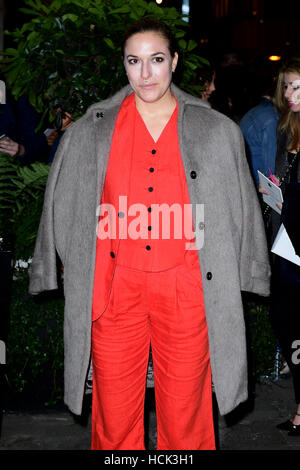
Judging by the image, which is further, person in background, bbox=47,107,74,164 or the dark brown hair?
person in background, bbox=47,107,74,164

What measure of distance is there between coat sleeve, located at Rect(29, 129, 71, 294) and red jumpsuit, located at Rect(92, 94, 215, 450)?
0.23 m

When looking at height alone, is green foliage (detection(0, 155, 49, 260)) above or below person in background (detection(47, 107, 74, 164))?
below

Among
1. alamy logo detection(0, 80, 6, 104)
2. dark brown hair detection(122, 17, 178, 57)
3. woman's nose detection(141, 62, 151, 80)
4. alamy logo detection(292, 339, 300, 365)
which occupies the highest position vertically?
alamy logo detection(0, 80, 6, 104)

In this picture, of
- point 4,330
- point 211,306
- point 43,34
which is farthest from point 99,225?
point 43,34

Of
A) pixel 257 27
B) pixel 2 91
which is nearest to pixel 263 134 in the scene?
pixel 2 91

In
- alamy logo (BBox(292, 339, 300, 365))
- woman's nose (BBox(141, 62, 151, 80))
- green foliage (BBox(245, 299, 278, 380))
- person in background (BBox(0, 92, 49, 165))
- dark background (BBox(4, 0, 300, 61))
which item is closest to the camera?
woman's nose (BBox(141, 62, 151, 80))

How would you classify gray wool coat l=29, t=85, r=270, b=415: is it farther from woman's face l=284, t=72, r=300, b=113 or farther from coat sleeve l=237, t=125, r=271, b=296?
woman's face l=284, t=72, r=300, b=113

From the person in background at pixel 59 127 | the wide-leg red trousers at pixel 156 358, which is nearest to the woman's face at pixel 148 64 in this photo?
the wide-leg red trousers at pixel 156 358

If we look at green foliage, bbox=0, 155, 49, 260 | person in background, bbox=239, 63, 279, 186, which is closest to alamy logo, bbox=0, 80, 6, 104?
green foliage, bbox=0, 155, 49, 260

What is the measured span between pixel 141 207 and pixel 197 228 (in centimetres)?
25

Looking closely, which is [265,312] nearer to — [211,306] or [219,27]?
[211,306]

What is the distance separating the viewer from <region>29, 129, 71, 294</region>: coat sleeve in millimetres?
2625

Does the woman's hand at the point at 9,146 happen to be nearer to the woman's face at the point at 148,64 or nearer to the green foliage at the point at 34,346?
Answer: the green foliage at the point at 34,346

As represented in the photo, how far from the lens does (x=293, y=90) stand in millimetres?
3793
